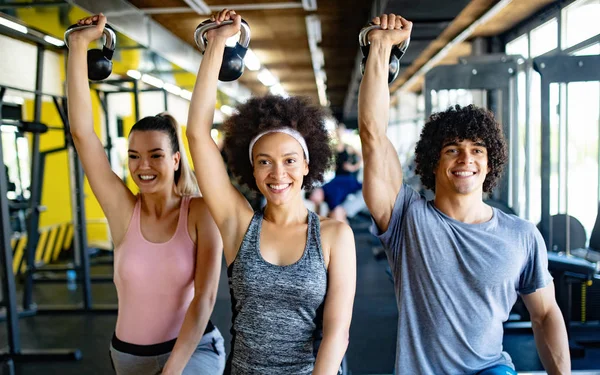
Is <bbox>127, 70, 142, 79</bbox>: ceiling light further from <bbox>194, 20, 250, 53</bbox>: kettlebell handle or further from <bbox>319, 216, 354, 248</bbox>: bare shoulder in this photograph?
<bbox>319, 216, 354, 248</bbox>: bare shoulder

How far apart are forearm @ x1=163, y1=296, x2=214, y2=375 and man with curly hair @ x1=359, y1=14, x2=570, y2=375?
0.50 meters

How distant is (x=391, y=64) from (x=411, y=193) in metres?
0.35

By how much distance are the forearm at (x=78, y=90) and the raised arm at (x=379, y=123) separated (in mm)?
733

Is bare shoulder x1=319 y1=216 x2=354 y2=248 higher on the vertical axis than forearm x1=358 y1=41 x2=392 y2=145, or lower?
lower

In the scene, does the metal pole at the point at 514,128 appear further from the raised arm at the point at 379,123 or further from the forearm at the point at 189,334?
the forearm at the point at 189,334

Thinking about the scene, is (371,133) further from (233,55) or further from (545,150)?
(545,150)

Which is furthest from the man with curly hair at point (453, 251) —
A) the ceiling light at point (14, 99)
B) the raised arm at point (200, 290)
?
the ceiling light at point (14, 99)

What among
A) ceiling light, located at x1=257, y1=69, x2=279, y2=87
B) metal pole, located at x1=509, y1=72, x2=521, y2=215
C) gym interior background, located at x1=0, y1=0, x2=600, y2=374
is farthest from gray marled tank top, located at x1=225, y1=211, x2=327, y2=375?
ceiling light, located at x1=257, y1=69, x2=279, y2=87

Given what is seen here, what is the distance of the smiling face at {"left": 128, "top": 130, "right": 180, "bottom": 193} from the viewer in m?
1.38

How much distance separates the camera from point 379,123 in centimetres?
126

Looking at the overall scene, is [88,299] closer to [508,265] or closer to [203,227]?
[203,227]

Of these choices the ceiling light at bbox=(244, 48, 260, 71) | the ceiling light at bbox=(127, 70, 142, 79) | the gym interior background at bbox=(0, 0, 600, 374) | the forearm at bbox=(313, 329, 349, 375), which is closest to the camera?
the forearm at bbox=(313, 329, 349, 375)

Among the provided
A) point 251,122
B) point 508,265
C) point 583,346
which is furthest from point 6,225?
point 583,346

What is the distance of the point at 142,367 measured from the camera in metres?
1.31
